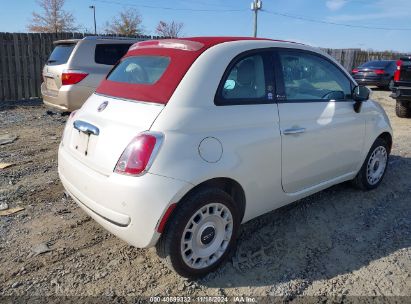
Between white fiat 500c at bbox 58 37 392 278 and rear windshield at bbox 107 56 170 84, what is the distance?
0.01 metres

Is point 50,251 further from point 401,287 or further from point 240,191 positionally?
point 401,287

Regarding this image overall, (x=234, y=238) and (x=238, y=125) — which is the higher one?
(x=238, y=125)

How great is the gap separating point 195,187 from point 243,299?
887 millimetres

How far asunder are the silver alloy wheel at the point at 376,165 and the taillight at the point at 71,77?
550 centimetres

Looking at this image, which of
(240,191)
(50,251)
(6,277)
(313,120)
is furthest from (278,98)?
(6,277)

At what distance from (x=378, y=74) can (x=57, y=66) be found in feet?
49.8

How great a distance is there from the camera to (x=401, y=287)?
9.59 feet

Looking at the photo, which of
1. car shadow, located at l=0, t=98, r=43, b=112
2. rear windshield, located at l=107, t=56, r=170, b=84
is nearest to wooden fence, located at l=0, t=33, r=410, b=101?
car shadow, located at l=0, t=98, r=43, b=112

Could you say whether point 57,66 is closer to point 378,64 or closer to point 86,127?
point 86,127

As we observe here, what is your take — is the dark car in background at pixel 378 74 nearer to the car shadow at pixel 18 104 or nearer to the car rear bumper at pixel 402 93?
the car rear bumper at pixel 402 93

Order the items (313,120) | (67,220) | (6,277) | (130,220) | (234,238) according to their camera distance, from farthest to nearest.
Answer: (67,220), (313,120), (234,238), (6,277), (130,220)

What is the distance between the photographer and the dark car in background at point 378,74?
17.8m

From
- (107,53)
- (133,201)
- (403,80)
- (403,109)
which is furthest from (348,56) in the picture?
(133,201)

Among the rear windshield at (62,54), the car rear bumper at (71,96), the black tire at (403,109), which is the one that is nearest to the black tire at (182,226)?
the car rear bumper at (71,96)
